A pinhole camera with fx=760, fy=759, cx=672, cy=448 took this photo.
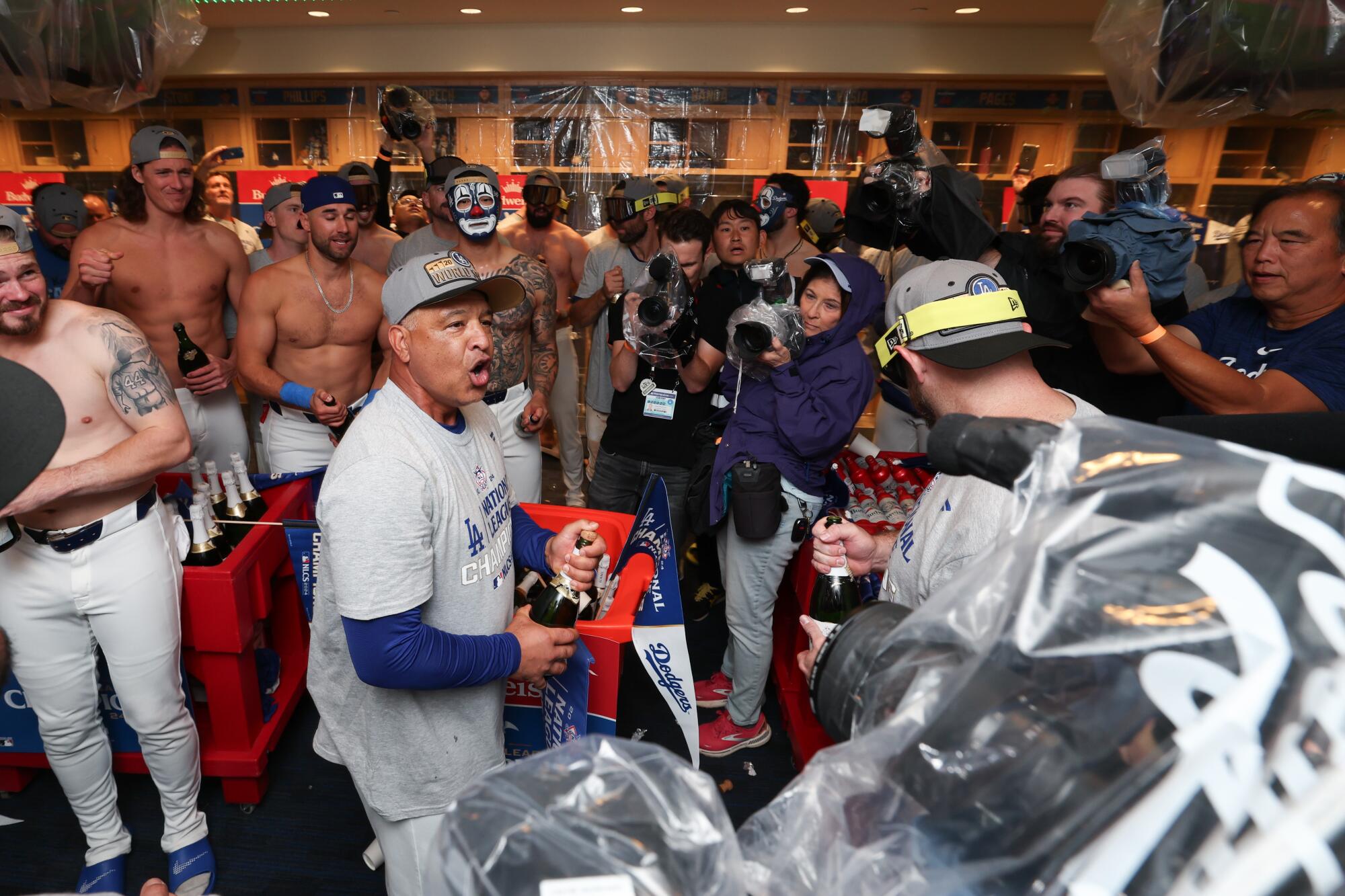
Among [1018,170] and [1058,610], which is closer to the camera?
[1058,610]

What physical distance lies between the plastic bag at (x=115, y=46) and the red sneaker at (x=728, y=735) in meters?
3.85

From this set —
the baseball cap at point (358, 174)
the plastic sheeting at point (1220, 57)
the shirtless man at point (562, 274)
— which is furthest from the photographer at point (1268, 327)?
the baseball cap at point (358, 174)

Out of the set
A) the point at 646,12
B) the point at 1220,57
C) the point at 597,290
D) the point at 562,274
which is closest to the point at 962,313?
the point at 1220,57

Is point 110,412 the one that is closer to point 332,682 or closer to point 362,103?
point 332,682

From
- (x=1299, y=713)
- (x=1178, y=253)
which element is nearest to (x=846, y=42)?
(x=1178, y=253)

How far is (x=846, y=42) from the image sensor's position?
636cm

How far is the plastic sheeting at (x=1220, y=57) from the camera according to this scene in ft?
8.92

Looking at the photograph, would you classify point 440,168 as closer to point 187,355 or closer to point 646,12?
point 187,355

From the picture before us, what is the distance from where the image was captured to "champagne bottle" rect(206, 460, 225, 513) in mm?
2768

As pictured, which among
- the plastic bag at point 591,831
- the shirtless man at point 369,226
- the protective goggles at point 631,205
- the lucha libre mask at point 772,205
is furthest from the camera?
the shirtless man at point 369,226

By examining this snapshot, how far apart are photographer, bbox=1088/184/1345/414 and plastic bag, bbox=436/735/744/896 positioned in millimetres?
1888

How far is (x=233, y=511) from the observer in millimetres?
2752

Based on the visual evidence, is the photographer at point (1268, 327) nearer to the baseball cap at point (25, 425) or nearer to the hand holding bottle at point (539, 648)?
the hand holding bottle at point (539, 648)

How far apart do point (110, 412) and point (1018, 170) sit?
22.9ft
